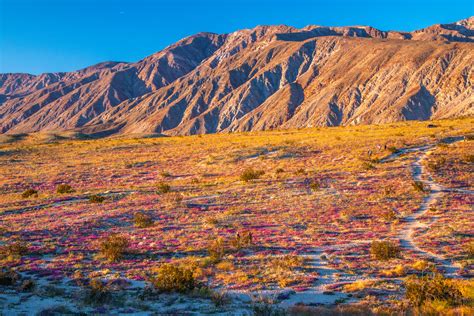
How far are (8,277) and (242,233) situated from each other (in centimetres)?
920

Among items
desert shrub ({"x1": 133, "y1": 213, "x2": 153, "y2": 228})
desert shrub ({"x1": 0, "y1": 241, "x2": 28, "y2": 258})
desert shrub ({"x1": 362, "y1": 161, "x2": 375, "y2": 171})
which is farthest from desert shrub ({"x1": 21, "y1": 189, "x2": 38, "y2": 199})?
desert shrub ({"x1": 362, "y1": 161, "x2": 375, "y2": 171})

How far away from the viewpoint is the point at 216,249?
16.1 meters

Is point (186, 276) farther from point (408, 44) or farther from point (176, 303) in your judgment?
point (408, 44)

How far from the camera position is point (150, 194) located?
98.8ft

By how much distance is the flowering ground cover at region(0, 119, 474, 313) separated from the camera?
1197 cm

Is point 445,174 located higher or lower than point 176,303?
higher

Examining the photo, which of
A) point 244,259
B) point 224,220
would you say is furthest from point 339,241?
point 224,220

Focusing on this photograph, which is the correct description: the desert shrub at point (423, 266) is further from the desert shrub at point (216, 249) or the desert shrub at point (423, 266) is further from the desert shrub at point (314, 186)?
the desert shrub at point (314, 186)

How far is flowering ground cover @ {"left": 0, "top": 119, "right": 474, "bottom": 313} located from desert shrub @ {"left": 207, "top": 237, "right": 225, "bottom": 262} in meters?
0.05

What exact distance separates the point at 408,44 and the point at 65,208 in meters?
203

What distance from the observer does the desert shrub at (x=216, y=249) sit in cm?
1525

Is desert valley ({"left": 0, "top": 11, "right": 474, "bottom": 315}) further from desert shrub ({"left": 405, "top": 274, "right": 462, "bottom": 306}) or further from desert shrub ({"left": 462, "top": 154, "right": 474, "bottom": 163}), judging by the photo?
desert shrub ({"left": 462, "top": 154, "right": 474, "bottom": 163})

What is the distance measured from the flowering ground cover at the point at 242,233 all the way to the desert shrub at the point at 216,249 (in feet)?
0.17

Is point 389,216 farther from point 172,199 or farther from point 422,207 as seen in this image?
point 172,199
